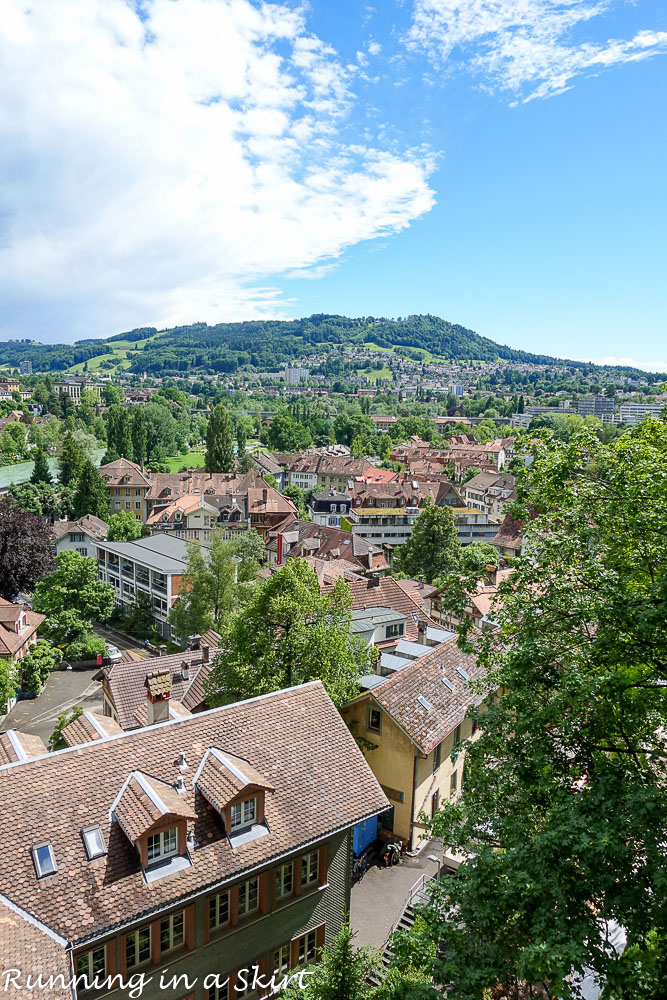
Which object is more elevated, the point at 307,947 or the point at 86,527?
the point at 86,527

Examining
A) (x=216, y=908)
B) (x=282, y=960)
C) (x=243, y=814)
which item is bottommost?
(x=282, y=960)

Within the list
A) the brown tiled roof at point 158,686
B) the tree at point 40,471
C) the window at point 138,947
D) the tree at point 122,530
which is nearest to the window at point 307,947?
the window at point 138,947

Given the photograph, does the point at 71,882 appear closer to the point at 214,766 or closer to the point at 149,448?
the point at 214,766

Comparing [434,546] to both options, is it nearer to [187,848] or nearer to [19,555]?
[19,555]

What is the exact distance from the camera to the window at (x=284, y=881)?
1655cm

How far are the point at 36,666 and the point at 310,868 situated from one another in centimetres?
3335

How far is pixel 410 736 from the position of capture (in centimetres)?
2552

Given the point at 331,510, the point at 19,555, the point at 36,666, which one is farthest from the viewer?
the point at 331,510

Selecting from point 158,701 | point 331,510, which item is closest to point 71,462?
point 331,510

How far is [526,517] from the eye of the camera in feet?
48.7

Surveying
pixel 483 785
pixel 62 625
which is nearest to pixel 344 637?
pixel 483 785

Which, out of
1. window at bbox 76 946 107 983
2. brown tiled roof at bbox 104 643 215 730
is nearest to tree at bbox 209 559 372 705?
brown tiled roof at bbox 104 643 215 730

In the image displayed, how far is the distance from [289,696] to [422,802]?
10.7 metres

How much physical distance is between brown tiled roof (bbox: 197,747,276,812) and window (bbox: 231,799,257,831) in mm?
385
